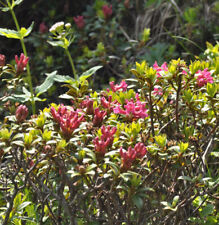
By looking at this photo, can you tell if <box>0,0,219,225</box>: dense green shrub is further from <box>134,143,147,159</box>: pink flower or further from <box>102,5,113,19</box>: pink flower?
<box>102,5,113,19</box>: pink flower

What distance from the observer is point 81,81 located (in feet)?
7.09

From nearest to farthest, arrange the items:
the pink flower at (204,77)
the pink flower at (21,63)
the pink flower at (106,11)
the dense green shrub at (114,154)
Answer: the dense green shrub at (114,154) → the pink flower at (204,77) → the pink flower at (21,63) → the pink flower at (106,11)

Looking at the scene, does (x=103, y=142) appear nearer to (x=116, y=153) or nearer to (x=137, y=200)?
(x=116, y=153)

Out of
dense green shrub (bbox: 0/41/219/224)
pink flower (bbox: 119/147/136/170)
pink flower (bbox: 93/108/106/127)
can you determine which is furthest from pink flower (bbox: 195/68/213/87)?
pink flower (bbox: 119/147/136/170)

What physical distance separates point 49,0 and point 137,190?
3.78m

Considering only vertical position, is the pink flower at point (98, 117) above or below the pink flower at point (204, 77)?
below

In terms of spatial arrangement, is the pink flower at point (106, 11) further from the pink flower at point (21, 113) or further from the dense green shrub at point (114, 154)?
the pink flower at point (21, 113)

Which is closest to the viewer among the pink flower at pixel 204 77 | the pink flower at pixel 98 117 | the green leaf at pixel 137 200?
the green leaf at pixel 137 200

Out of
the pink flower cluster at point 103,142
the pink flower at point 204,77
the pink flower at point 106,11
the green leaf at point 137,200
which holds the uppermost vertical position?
the pink flower at point 204,77

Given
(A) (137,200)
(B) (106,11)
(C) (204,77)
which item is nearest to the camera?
(A) (137,200)

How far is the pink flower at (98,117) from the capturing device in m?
1.62

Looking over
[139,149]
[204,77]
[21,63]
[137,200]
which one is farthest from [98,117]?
[21,63]

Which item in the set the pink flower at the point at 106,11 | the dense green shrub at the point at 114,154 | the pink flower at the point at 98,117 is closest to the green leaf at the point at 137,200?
A: the dense green shrub at the point at 114,154

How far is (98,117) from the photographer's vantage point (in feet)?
Result: 5.34
